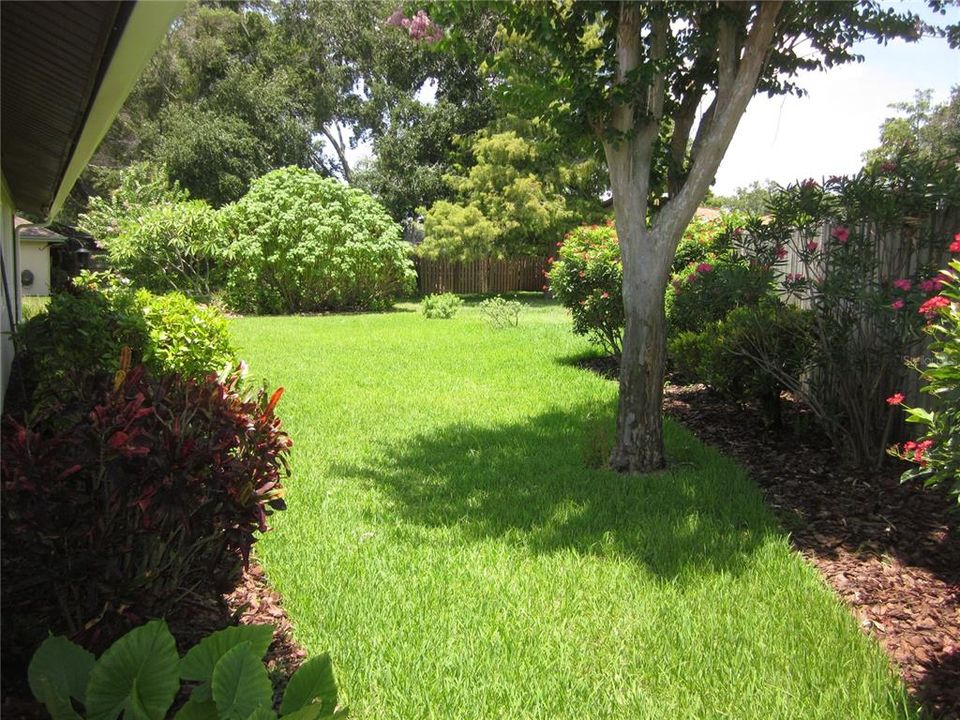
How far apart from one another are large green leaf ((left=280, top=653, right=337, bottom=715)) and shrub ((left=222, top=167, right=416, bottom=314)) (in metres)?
18.9

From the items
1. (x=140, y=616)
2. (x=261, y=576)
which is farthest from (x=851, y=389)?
(x=140, y=616)

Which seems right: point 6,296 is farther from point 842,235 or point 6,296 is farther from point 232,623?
point 842,235

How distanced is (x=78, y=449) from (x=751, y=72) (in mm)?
4578

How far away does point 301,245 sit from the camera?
2031 centimetres

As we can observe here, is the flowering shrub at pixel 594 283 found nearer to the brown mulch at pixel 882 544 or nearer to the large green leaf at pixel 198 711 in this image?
the brown mulch at pixel 882 544

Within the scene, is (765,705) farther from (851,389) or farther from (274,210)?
(274,210)

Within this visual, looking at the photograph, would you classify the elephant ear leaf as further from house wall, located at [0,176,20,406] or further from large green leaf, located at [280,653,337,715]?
house wall, located at [0,176,20,406]

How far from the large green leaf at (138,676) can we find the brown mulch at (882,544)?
2641 millimetres

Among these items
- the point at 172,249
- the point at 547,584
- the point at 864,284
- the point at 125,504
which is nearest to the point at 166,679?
the point at 125,504

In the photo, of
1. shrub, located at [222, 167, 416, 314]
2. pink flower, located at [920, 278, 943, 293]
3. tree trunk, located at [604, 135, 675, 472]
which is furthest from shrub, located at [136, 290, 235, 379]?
shrub, located at [222, 167, 416, 314]

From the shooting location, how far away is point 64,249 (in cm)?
2114

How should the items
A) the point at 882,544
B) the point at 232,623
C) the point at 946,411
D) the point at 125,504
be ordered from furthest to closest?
the point at 882,544
the point at 232,623
the point at 946,411
the point at 125,504

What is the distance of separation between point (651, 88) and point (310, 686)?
4695mm

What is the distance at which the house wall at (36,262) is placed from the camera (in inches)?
809
